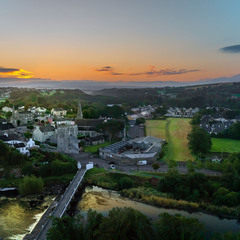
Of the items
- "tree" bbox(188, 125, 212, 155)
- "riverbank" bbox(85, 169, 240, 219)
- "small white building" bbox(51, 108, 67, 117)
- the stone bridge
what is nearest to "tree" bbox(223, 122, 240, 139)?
"tree" bbox(188, 125, 212, 155)

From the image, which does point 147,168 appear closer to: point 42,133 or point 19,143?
point 19,143

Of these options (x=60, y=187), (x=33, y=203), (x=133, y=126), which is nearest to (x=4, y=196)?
(x=33, y=203)

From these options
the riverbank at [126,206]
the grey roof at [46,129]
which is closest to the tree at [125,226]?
the riverbank at [126,206]

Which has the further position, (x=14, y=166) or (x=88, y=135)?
(x=88, y=135)

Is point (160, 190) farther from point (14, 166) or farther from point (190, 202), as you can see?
point (14, 166)

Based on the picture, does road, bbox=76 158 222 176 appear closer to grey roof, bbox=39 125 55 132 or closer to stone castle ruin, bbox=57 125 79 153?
stone castle ruin, bbox=57 125 79 153

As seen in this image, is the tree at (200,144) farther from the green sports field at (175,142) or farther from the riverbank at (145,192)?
the riverbank at (145,192)
